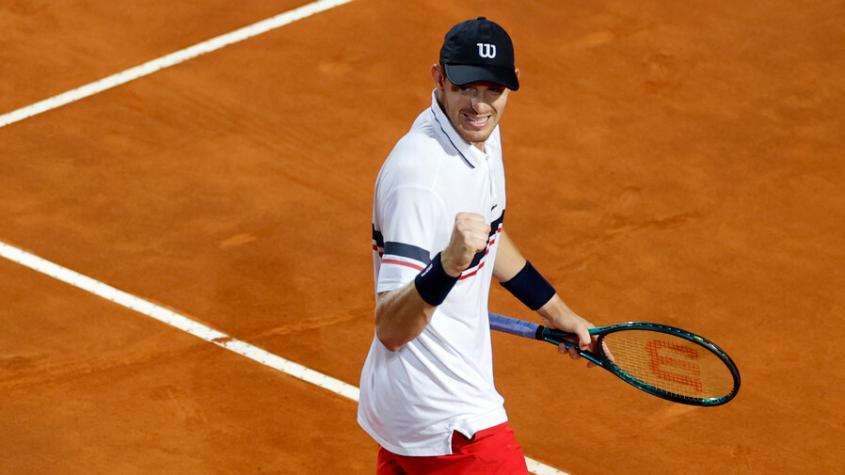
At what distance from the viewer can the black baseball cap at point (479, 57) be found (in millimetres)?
5105

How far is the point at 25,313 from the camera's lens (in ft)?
27.1

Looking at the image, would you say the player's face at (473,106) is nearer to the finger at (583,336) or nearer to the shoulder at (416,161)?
the shoulder at (416,161)

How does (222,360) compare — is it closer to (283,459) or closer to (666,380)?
(283,459)

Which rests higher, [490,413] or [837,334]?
[490,413]

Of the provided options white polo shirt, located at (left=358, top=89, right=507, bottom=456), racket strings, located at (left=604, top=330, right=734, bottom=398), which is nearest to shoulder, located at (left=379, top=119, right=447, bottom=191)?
white polo shirt, located at (left=358, top=89, right=507, bottom=456)

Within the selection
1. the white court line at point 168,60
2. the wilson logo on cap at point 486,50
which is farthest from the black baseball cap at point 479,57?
the white court line at point 168,60

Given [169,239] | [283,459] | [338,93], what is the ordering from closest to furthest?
[283,459] → [169,239] → [338,93]

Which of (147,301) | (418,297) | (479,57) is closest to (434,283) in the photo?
(418,297)

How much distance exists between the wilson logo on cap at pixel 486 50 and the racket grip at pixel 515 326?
1489mm

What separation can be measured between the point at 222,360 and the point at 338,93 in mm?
2988

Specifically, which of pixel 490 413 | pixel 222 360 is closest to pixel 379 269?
pixel 490 413

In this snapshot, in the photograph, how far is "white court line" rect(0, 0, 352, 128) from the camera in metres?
10.1

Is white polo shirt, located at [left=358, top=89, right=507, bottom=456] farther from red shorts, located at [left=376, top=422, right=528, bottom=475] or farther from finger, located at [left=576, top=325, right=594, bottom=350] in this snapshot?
finger, located at [left=576, top=325, right=594, bottom=350]

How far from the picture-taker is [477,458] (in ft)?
17.7
